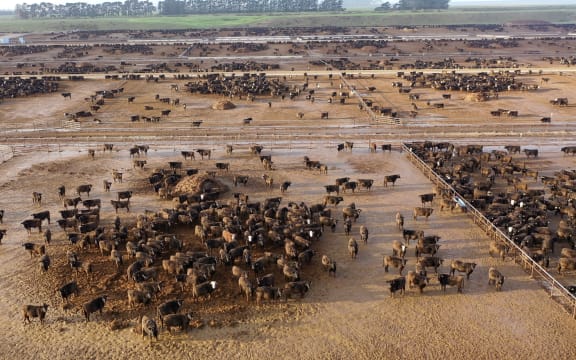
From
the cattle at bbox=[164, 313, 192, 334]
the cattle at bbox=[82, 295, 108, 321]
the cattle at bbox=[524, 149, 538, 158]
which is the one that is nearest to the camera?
the cattle at bbox=[164, 313, 192, 334]

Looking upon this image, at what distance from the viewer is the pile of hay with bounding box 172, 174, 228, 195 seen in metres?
27.7

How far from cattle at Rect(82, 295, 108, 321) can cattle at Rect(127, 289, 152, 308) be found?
0.87 metres

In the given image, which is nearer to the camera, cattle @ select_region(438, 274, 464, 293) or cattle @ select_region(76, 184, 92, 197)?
cattle @ select_region(438, 274, 464, 293)

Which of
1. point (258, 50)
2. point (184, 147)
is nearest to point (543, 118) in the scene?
point (184, 147)

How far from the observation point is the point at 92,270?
19.7m

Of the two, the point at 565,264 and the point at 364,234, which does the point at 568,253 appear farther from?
the point at 364,234

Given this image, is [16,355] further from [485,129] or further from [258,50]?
[258,50]

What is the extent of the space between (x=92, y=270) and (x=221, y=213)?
6.76 metres

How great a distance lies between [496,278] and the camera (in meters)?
18.4

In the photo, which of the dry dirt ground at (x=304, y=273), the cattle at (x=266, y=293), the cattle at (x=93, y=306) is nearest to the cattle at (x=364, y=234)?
the dry dirt ground at (x=304, y=273)

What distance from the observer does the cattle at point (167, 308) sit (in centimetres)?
1633

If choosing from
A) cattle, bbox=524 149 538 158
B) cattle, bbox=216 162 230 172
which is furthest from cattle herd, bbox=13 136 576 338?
cattle, bbox=524 149 538 158

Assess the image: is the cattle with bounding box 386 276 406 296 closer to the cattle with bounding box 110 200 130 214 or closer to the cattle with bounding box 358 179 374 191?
the cattle with bounding box 358 179 374 191

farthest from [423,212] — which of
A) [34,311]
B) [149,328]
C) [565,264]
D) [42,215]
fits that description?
[42,215]
